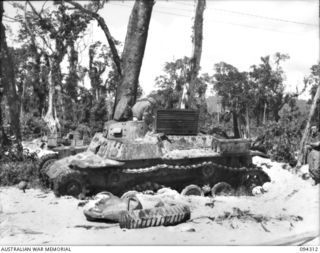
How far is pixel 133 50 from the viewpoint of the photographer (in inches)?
611

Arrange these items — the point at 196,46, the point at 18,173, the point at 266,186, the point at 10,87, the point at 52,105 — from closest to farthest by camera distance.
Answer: the point at 266,186, the point at 18,173, the point at 10,87, the point at 196,46, the point at 52,105

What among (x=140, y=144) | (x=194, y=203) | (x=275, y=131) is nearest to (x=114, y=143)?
(x=140, y=144)

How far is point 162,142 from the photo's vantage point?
35.3 ft

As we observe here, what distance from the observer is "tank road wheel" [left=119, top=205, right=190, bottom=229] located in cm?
730

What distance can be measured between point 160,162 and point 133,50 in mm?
6263

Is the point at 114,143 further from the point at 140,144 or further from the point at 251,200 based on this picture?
the point at 251,200

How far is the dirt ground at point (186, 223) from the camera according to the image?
681cm

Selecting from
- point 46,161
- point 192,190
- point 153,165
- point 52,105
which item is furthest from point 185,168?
point 52,105

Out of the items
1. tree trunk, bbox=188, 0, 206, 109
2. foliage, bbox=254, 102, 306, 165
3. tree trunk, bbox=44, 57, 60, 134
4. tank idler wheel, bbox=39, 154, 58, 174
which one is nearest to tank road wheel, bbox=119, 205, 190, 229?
tank idler wheel, bbox=39, 154, 58, 174

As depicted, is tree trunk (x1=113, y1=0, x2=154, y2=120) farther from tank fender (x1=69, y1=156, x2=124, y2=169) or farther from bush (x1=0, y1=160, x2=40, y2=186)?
tank fender (x1=69, y1=156, x2=124, y2=169)

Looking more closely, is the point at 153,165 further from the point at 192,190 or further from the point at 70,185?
the point at 70,185

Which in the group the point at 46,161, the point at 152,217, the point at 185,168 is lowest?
the point at 152,217

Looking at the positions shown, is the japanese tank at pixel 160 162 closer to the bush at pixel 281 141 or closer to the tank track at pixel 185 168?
the tank track at pixel 185 168

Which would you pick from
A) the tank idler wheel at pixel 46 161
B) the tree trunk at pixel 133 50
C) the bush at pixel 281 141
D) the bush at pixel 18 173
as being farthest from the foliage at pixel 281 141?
the bush at pixel 18 173
